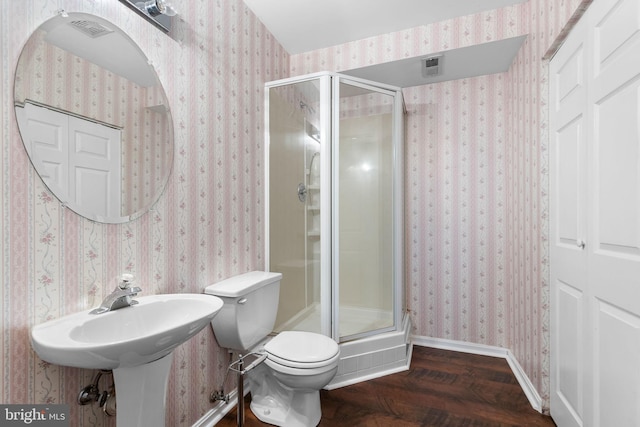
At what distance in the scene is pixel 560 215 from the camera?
5.09ft

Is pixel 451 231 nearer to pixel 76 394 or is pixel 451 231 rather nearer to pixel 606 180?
pixel 606 180

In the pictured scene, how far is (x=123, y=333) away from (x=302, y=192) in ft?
4.59

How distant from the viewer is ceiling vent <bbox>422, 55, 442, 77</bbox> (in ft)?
7.72

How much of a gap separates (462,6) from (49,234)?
2594 millimetres

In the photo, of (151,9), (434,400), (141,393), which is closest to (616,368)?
(434,400)

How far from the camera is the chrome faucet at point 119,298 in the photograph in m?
1.11

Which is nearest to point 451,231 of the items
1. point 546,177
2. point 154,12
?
point 546,177

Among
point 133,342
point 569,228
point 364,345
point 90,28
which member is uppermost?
point 90,28

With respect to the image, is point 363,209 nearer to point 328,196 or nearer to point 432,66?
point 328,196

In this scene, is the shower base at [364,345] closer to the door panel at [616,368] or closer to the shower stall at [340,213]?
the shower stall at [340,213]

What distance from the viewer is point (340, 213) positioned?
222cm

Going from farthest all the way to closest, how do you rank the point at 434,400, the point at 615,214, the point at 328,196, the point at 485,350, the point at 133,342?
the point at 485,350
the point at 328,196
the point at 434,400
the point at 615,214
the point at 133,342

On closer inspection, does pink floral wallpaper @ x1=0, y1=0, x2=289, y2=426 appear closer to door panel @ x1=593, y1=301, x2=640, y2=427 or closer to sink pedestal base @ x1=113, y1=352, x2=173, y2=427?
sink pedestal base @ x1=113, y1=352, x2=173, y2=427

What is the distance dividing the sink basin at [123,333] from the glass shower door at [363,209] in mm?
1143
